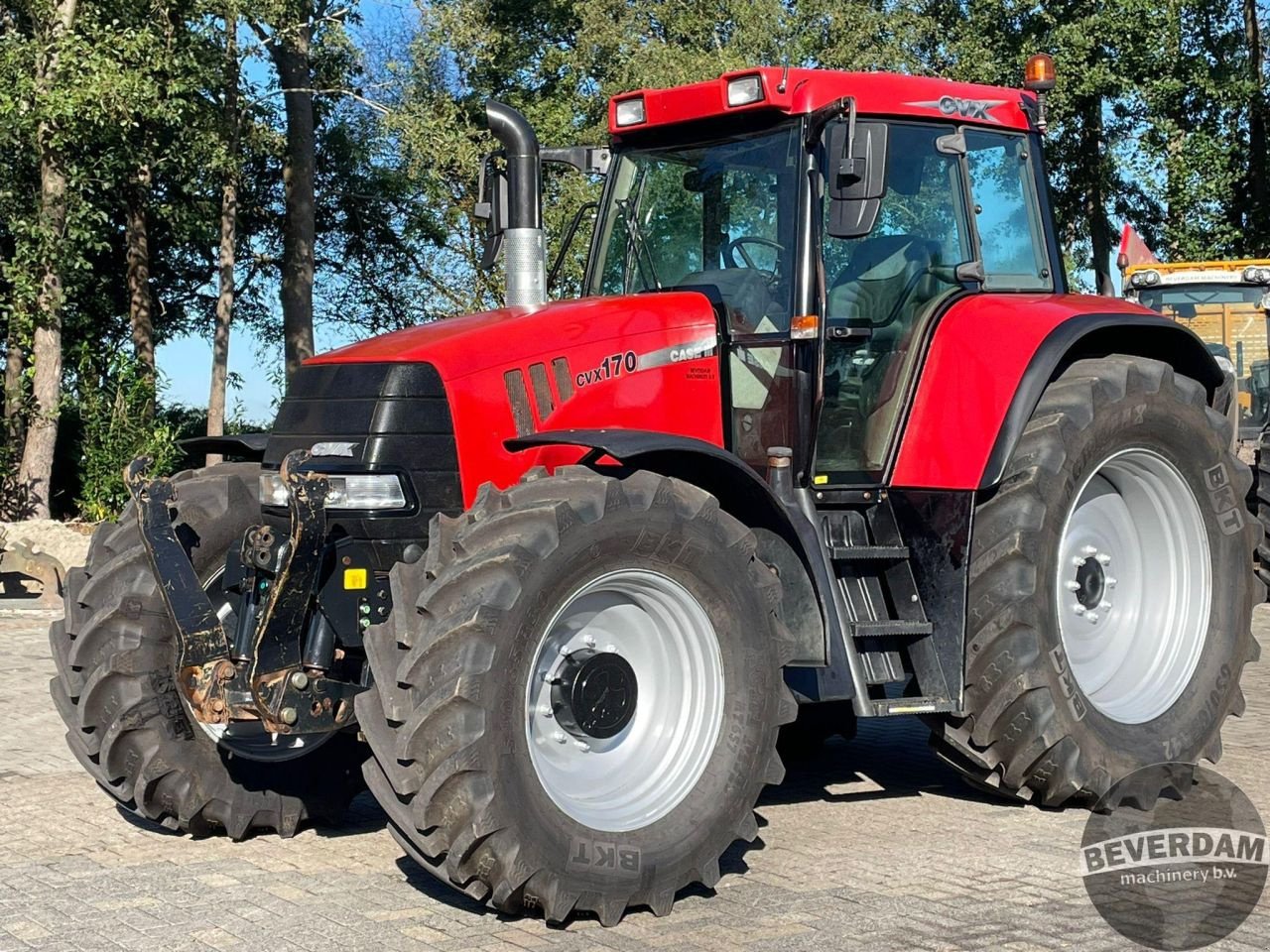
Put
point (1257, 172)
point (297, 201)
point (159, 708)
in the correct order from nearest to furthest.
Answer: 1. point (159, 708)
2. point (297, 201)
3. point (1257, 172)

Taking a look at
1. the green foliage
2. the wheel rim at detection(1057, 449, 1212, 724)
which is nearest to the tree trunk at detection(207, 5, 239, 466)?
the green foliage

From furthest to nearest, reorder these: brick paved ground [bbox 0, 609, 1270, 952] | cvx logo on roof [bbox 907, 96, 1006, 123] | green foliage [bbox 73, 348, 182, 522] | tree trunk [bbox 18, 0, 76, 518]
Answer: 1. green foliage [bbox 73, 348, 182, 522]
2. tree trunk [bbox 18, 0, 76, 518]
3. cvx logo on roof [bbox 907, 96, 1006, 123]
4. brick paved ground [bbox 0, 609, 1270, 952]

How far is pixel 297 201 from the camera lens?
83.5ft

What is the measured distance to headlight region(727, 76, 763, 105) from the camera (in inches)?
247

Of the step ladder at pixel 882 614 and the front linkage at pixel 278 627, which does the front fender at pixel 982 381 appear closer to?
the step ladder at pixel 882 614

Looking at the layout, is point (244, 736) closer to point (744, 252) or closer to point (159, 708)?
point (159, 708)

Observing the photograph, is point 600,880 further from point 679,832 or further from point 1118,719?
point 1118,719

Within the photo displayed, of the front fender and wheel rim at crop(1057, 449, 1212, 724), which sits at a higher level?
the front fender

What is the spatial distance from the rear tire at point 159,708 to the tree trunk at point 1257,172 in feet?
82.4

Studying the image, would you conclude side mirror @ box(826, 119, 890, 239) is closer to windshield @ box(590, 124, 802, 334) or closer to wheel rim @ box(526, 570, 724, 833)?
windshield @ box(590, 124, 802, 334)

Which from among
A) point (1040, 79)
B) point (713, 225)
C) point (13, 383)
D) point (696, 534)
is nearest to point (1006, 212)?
point (1040, 79)

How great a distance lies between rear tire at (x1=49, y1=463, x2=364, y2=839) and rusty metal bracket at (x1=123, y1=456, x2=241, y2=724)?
0.50ft

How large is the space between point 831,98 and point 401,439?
7.29 feet

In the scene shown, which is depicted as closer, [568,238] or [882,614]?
[882,614]
